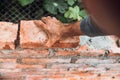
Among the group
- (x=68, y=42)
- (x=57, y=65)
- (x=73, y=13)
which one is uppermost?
(x=73, y=13)

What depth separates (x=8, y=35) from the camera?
3.95 feet

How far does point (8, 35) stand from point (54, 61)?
9.9 inches

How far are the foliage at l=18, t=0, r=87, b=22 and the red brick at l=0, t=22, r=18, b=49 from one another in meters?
0.20

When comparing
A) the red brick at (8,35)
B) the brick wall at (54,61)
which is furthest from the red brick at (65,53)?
the red brick at (8,35)

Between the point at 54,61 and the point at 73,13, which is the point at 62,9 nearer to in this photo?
the point at 73,13

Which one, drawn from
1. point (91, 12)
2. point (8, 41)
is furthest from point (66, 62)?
point (91, 12)

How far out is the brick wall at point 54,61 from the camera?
3.97 feet

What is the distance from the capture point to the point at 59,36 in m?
1.16

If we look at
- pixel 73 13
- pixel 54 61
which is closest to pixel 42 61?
pixel 54 61

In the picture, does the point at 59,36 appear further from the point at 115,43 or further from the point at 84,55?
the point at 115,43

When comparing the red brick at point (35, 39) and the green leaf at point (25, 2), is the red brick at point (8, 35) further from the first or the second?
the green leaf at point (25, 2)

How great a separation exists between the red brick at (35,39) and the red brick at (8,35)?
0.04 metres

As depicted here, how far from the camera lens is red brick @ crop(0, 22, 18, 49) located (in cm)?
118

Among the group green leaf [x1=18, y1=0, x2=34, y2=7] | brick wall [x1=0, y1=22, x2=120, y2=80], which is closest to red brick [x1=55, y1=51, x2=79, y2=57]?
brick wall [x1=0, y1=22, x2=120, y2=80]
